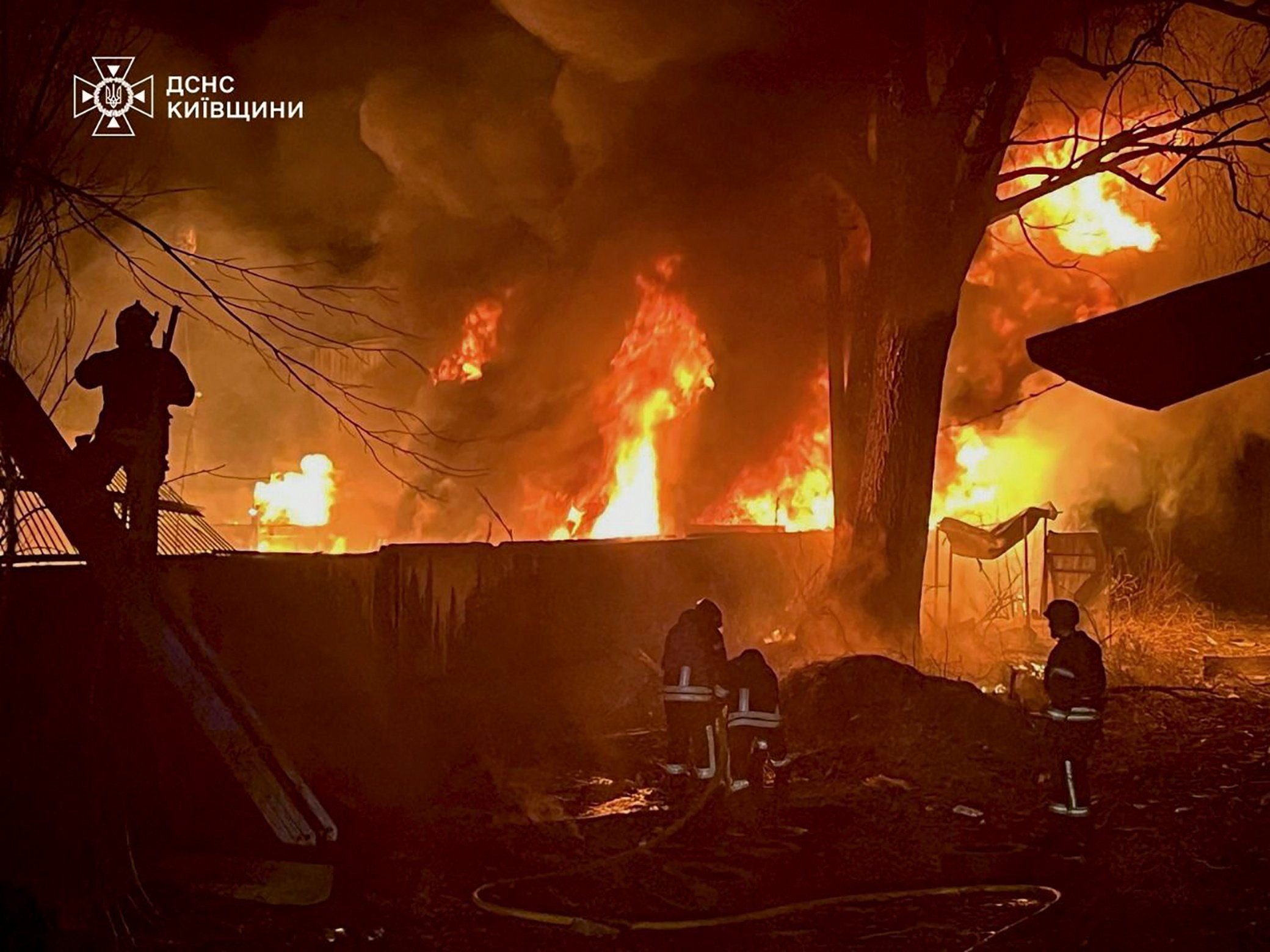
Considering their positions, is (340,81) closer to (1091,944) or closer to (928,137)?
(928,137)

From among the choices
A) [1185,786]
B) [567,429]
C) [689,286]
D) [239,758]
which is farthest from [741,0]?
[239,758]

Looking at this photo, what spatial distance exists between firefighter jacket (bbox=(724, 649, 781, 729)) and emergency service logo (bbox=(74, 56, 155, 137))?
28.7ft

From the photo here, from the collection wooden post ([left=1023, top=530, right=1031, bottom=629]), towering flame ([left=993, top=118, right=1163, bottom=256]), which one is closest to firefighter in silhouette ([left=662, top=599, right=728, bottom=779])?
wooden post ([left=1023, top=530, right=1031, bottom=629])

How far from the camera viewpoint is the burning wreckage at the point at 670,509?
6285mm

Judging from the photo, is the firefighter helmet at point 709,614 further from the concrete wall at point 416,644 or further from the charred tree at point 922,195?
the charred tree at point 922,195

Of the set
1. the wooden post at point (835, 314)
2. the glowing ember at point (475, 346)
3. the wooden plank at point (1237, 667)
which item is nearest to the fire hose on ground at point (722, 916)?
the wooden plank at point (1237, 667)

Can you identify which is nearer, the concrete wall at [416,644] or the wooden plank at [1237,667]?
the concrete wall at [416,644]

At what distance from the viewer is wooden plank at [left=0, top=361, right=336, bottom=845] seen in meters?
6.10

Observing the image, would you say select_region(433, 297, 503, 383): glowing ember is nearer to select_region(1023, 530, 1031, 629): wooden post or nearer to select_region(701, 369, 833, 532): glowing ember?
select_region(701, 369, 833, 532): glowing ember

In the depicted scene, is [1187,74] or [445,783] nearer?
[445,783]

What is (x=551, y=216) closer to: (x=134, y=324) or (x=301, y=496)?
(x=301, y=496)

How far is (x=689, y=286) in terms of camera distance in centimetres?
1931

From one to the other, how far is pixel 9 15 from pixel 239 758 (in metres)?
3.92

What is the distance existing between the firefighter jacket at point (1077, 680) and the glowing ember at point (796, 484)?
10193mm
